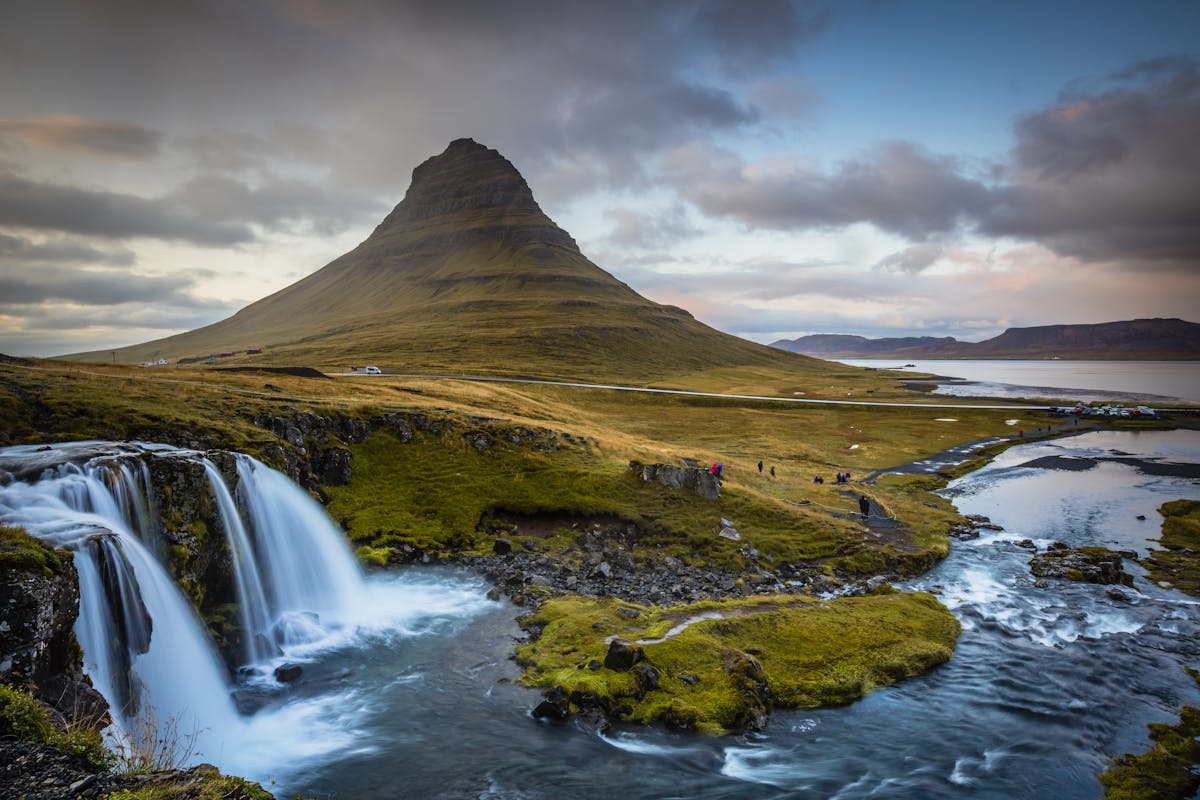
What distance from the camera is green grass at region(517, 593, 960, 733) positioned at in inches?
857

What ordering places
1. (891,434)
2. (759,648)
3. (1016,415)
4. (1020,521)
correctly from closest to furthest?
(759,648) < (1020,521) < (891,434) < (1016,415)

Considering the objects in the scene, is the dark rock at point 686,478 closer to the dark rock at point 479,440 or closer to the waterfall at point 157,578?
the dark rock at point 479,440

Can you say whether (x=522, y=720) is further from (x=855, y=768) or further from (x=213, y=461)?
(x=213, y=461)

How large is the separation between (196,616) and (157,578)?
2714mm

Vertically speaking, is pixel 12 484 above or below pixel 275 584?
above

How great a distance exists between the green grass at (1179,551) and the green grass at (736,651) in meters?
18.5

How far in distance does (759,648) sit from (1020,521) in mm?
40228

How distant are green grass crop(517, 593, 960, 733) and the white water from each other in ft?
22.1

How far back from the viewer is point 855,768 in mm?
19172

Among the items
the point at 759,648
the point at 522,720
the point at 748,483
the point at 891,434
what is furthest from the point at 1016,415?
the point at 522,720

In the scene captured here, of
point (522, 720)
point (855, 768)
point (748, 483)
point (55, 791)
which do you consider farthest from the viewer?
point (748, 483)

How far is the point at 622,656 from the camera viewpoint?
23.1m

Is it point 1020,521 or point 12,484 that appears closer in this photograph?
point 12,484

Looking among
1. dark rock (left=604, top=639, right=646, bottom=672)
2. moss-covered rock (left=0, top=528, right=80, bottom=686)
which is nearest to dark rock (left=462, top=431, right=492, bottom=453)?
dark rock (left=604, top=639, right=646, bottom=672)
